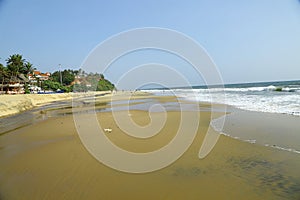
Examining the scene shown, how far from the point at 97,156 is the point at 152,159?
146 cm

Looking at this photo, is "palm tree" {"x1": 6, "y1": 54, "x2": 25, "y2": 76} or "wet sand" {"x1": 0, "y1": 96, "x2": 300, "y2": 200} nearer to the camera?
"wet sand" {"x1": 0, "y1": 96, "x2": 300, "y2": 200}

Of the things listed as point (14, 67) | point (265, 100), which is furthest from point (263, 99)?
point (14, 67)

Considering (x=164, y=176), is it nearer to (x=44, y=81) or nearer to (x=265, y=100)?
(x=265, y=100)

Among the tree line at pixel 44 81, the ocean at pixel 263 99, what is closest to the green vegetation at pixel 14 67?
the tree line at pixel 44 81

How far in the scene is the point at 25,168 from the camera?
4.60 metres

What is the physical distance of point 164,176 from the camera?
12.7ft

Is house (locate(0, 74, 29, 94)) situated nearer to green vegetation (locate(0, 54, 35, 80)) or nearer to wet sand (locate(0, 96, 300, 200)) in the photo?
green vegetation (locate(0, 54, 35, 80))

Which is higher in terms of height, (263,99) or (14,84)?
(14,84)

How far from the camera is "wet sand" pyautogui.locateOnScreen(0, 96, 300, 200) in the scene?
3.22 m

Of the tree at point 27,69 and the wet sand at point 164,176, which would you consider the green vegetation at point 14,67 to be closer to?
the tree at point 27,69

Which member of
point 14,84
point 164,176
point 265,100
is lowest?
point 164,176

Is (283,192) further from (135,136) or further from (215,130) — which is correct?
(135,136)

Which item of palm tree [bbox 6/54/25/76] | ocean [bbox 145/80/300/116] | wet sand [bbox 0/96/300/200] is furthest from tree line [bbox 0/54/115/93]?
wet sand [bbox 0/96/300/200]

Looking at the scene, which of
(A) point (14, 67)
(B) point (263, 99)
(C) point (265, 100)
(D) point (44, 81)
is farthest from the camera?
(D) point (44, 81)
